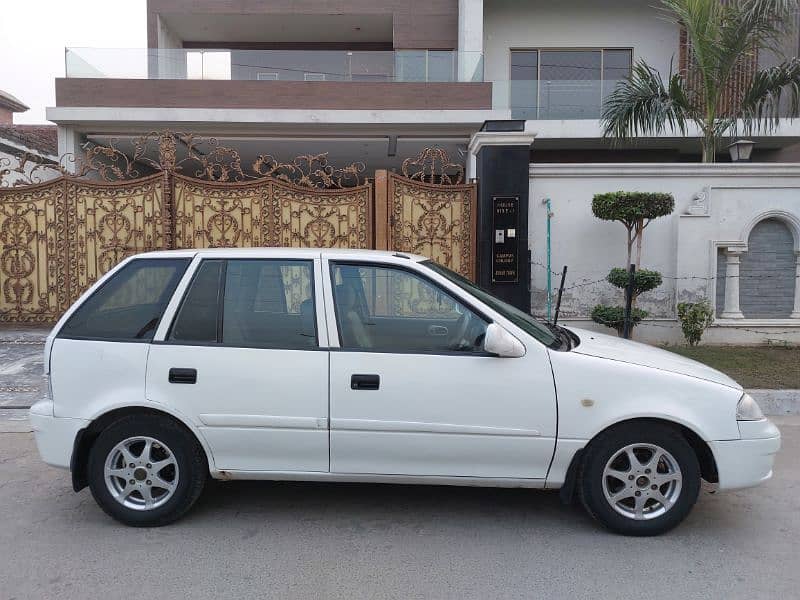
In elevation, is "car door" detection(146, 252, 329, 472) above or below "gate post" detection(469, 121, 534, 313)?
below

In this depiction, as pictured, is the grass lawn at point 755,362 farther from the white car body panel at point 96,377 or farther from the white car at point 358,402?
the white car body panel at point 96,377

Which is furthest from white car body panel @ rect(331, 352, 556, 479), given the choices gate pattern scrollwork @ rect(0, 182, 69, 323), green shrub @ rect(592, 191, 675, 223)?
gate pattern scrollwork @ rect(0, 182, 69, 323)

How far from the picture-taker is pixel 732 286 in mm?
10266

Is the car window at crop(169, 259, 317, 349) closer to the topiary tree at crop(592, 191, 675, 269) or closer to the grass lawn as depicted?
the grass lawn

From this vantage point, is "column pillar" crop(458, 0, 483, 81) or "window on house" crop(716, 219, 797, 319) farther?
"column pillar" crop(458, 0, 483, 81)

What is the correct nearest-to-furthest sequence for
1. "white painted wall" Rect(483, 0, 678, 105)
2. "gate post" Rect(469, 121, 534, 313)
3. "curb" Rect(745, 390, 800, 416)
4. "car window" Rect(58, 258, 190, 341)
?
"car window" Rect(58, 258, 190, 341) → "curb" Rect(745, 390, 800, 416) → "gate post" Rect(469, 121, 534, 313) → "white painted wall" Rect(483, 0, 678, 105)

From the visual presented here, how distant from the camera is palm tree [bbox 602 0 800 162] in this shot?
1030 cm

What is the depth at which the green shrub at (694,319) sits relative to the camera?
382 inches

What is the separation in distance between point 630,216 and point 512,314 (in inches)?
222

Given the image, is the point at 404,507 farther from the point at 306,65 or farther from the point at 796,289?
the point at 306,65

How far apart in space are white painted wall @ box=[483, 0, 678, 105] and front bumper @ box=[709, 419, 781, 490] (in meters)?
17.4

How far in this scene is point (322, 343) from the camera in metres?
4.16

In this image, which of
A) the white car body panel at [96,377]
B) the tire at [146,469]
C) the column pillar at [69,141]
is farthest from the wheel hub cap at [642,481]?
the column pillar at [69,141]

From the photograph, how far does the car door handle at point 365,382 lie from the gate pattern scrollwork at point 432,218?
249 inches
